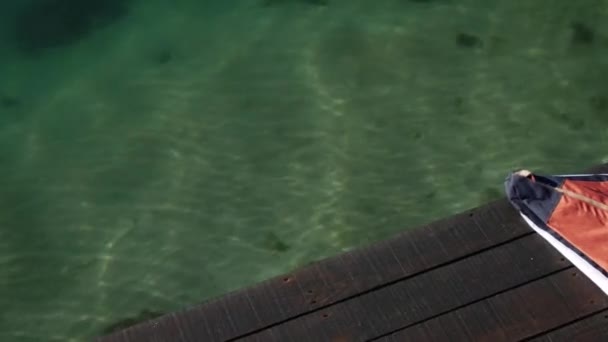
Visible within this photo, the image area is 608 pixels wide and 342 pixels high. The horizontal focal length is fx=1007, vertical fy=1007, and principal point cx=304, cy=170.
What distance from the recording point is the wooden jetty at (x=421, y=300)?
8406mm

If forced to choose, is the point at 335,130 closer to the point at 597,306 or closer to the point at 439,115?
the point at 439,115

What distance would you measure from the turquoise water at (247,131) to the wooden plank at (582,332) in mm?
2816

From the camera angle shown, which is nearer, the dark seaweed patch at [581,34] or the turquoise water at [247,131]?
the turquoise water at [247,131]

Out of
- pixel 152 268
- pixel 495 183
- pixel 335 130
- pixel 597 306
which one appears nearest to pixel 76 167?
pixel 152 268

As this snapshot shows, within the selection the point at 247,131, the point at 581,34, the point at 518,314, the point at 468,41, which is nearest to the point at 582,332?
the point at 518,314

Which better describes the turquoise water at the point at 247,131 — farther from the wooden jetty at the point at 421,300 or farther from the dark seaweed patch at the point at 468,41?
the wooden jetty at the point at 421,300

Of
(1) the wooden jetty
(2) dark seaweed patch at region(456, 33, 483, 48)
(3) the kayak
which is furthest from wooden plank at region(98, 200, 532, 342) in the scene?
(2) dark seaweed patch at region(456, 33, 483, 48)

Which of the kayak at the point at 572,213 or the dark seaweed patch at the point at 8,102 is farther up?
the dark seaweed patch at the point at 8,102

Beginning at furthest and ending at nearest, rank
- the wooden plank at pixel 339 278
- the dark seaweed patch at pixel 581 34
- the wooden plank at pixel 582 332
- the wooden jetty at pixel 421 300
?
1. the dark seaweed patch at pixel 581 34
2. the wooden plank at pixel 339 278
3. the wooden jetty at pixel 421 300
4. the wooden plank at pixel 582 332

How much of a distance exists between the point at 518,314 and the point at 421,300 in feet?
2.68

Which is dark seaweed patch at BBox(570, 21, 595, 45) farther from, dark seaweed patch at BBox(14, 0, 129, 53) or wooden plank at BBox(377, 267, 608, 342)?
dark seaweed patch at BBox(14, 0, 129, 53)

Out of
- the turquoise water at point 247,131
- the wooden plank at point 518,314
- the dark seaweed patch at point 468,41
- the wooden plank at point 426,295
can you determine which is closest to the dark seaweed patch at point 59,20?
the turquoise water at point 247,131

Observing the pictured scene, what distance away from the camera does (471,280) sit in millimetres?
8719

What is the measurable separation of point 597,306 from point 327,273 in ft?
7.57
